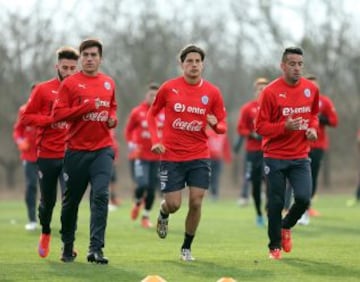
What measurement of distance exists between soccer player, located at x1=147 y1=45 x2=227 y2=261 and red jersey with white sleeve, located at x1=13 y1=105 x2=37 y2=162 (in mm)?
5243

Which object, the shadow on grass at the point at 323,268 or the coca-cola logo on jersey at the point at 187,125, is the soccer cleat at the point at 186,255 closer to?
the shadow on grass at the point at 323,268

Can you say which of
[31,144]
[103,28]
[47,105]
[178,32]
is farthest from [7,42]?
[47,105]

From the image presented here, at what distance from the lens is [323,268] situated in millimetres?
10547

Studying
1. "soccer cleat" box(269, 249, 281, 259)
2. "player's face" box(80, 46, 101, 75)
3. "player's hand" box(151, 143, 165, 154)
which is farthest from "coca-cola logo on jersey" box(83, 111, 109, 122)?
"soccer cleat" box(269, 249, 281, 259)

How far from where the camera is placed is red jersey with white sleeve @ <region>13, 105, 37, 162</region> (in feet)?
54.3

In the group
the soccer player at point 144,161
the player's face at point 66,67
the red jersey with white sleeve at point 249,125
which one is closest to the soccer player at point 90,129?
the player's face at point 66,67

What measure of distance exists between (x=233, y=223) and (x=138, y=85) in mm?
23110

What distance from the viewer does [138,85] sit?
135 ft

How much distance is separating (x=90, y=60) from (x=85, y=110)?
0.60 m

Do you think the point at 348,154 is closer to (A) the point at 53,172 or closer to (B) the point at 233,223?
(B) the point at 233,223

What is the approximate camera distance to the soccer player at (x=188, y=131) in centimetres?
1133

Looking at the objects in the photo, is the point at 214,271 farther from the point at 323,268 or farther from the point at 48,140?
the point at 48,140

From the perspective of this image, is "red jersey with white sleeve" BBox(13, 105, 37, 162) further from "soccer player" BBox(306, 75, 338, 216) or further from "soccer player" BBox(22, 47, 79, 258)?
"soccer player" BBox(306, 75, 338, 216)

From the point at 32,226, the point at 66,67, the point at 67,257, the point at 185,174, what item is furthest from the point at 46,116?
the point at 32,226
